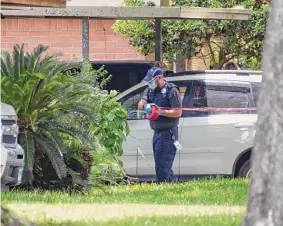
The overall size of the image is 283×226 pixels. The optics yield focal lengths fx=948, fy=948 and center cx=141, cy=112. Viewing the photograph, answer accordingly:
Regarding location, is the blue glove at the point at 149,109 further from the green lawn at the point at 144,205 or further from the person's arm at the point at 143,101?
the green lawn at the point at 144,205

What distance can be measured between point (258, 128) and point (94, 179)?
6307 mm

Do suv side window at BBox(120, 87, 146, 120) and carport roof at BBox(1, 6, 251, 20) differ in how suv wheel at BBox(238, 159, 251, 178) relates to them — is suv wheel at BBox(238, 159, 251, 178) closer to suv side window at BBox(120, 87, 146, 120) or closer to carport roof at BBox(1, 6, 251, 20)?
suv side window at BBox(120, 87, 146, 120)

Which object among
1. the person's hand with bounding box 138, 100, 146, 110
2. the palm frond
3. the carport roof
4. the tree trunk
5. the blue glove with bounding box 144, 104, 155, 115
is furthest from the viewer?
the carport roof

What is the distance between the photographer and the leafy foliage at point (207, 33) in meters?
19.6

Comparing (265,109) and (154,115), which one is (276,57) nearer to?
(265,109)

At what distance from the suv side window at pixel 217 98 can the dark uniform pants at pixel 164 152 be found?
67 centimetres

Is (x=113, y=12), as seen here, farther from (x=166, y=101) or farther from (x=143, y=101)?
(x=166, y=101)

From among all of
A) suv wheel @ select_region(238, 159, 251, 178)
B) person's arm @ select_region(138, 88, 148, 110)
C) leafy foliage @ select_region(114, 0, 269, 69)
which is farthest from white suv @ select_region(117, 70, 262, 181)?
leafy foliage @ select_region(114, 0, 269, 69)

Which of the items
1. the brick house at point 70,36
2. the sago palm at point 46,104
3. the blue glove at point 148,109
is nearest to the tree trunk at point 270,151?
the sago palm at point 46,104

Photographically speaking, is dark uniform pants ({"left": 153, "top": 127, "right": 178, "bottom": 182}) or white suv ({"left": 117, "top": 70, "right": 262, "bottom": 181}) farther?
white suv ({"left": 117, "top": 70, "right": 262, "bottom": 181})

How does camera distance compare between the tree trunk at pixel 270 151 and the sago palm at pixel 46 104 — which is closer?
the tree trunk at pixel 270 151

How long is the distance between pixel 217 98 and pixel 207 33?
5.29 metres

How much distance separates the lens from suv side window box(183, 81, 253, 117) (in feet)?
48.3

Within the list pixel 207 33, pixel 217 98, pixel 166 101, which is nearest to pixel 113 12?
pixel 166 101
